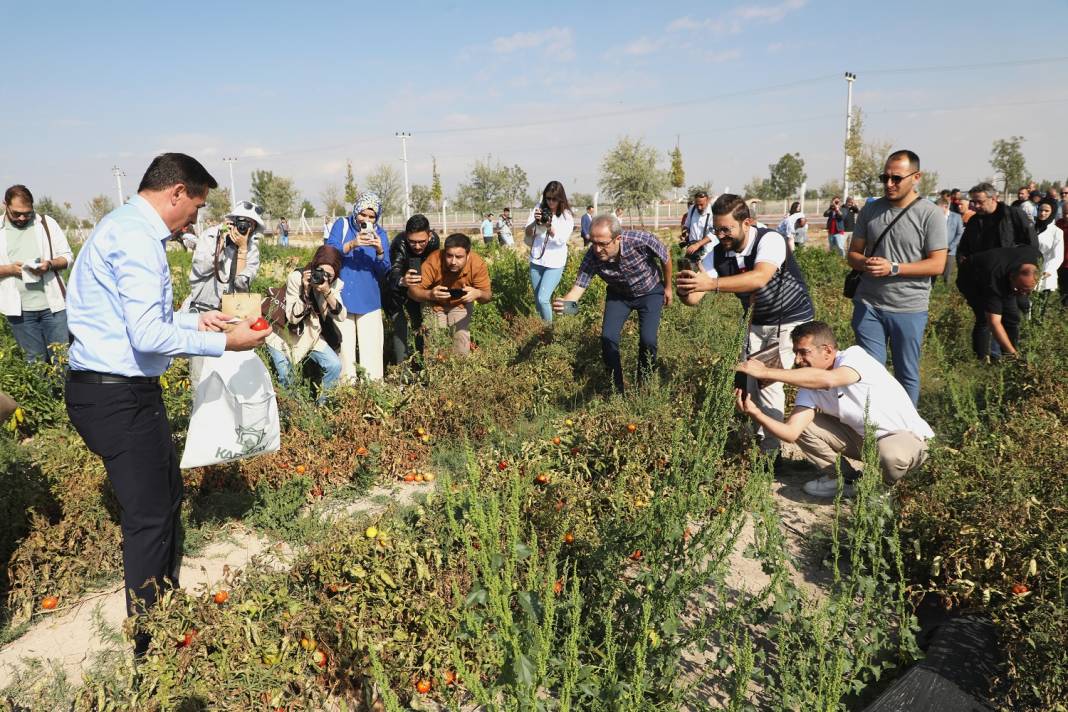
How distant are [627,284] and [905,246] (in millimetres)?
1827

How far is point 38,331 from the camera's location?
573 cm

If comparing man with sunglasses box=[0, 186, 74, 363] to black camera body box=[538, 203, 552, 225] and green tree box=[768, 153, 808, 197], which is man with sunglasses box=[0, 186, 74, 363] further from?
green tree box=[768, 153, 808, 197]

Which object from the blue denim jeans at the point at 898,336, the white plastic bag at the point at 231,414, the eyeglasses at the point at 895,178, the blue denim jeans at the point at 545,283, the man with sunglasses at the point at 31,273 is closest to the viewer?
the white plastic bag at the point at 231,414

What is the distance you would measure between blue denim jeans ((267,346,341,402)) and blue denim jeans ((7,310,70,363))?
6.59 ft

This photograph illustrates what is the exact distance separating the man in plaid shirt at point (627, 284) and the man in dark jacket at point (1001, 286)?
9.01ft

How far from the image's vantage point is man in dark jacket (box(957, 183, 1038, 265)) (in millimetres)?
5801

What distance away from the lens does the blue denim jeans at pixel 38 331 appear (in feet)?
18.4

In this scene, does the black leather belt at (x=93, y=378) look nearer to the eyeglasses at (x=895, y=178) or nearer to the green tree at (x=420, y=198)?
the eyeglasses at (x=895, y=178)

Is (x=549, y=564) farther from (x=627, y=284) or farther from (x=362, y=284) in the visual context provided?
(x=362, y=284)

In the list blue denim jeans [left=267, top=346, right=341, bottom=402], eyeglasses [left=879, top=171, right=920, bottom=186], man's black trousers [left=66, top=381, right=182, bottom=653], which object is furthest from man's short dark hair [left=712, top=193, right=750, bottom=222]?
man's black trousers [left=66, top=381, right=182, bottom=653]

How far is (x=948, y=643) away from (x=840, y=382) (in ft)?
4.58

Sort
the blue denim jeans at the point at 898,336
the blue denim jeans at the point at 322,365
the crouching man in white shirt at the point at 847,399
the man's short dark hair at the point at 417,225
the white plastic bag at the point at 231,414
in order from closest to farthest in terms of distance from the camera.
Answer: the white plastic bag at the point at 231,414, the crouching man in white shirt at the point at 847,399, the blue denim jeans at the point at 898,336, the blue denim jeans at the point at 322,365, the man's short dark hair at the point at 417,225

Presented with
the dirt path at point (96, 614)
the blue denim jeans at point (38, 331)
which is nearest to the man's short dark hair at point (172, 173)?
the dirt path at point (96, 614)

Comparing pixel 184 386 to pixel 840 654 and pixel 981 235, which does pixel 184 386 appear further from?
pixel 981 235
